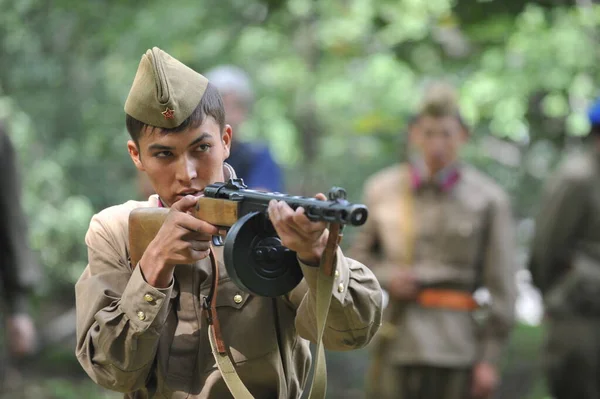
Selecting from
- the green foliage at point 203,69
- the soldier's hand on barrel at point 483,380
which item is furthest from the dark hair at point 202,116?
the green foliage at point 203,69

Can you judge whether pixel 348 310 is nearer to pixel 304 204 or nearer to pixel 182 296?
pixel 304 204

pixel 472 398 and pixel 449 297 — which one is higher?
pixel 449 297

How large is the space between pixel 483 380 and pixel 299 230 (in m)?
5.23

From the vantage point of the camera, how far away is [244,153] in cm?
805

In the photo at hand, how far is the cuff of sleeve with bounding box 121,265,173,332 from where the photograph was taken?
3.60m

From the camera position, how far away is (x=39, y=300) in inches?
558

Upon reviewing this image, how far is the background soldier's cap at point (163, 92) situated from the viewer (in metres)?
3.71

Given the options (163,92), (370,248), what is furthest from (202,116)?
(370,248)

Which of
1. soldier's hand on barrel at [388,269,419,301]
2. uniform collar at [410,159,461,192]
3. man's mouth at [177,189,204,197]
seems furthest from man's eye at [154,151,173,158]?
uniform collar at [410,159,461,192]

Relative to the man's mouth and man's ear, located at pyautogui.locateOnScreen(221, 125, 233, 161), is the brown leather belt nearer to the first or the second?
man's ear, located at pyautogui.locateOnScreen(221, 125, 233, 161)

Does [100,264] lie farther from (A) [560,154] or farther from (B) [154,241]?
(A) [560,154]

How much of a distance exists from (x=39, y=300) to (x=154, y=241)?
10914 millimetres

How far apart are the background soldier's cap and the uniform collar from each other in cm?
478

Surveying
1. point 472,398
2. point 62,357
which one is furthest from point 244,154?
point 62,357
